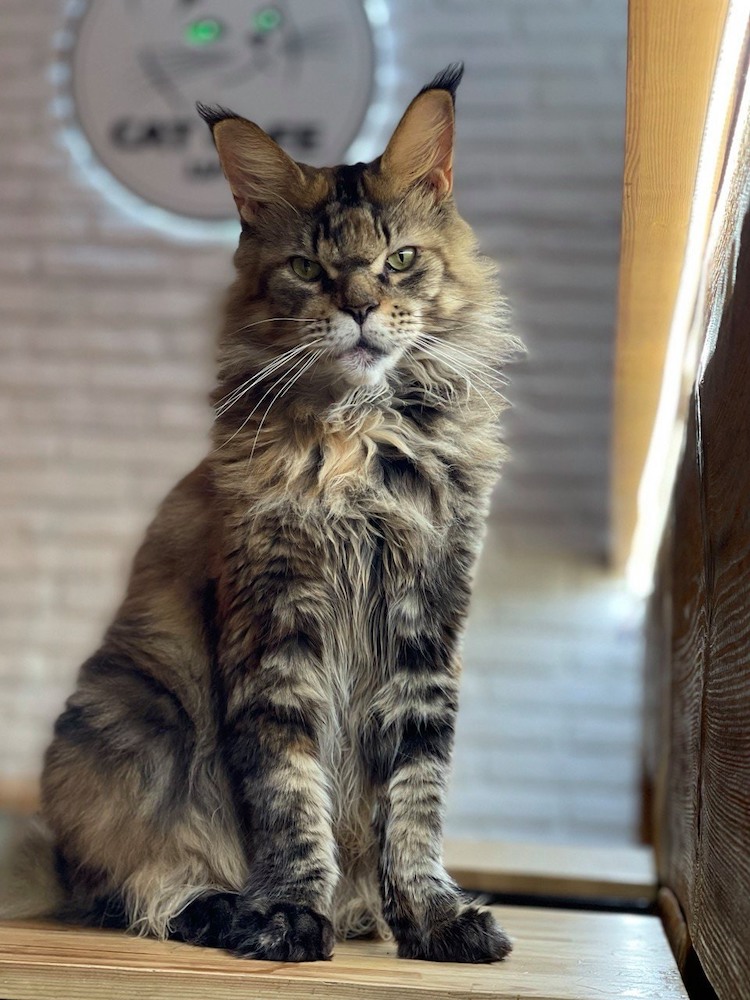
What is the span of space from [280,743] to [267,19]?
9.06 ft

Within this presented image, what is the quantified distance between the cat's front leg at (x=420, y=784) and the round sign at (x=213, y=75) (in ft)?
7.99

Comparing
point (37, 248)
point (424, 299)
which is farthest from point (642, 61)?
point (37, 248)

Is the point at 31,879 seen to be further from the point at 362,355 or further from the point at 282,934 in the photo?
the point at 362,355

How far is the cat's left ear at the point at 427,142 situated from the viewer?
43.4 inches

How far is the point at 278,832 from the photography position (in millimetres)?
1040

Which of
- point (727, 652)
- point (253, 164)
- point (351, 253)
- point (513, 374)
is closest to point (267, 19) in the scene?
point (513, 374)

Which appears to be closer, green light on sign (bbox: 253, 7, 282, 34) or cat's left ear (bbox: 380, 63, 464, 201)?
cat's left ear (bbox: 380, 63, 464, 201)

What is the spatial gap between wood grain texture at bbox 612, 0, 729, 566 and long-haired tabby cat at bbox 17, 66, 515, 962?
20 centimetres

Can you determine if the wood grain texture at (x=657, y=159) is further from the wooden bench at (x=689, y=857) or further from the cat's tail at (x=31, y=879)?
the cat's tail at (x=31, y=879)

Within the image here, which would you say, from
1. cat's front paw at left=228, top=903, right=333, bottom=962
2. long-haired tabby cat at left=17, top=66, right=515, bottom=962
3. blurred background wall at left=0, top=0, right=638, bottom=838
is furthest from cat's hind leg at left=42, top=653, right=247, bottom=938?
blurred background wall at left=0, top=0, right=638, bottom=838

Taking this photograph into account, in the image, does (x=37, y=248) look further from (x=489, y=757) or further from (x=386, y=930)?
(x=386, y=930)

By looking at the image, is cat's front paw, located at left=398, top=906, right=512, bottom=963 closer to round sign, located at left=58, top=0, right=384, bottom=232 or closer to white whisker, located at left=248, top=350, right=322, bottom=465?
white whisker, located at left=248, top=350, right=322, bottom=465

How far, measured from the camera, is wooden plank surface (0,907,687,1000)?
0.88m

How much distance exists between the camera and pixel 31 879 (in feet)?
3.91
